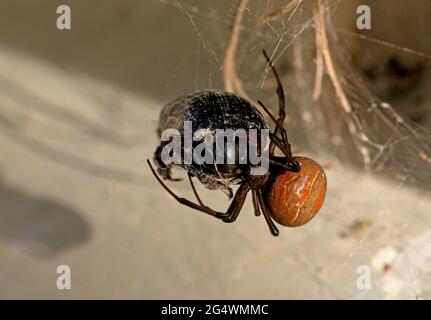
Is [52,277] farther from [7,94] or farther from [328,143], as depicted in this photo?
[328,143]

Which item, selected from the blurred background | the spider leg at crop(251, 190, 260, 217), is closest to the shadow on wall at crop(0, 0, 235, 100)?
the blurred background

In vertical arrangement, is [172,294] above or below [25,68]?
below

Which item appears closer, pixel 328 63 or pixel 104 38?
pixel 328 63

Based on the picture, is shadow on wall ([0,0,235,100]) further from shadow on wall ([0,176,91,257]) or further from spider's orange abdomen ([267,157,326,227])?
spider's orange abdomen ([267,157,326,227])

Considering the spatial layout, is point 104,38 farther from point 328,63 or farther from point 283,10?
point 283,10

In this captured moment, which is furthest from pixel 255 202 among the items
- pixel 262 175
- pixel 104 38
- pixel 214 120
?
pixel 104 38

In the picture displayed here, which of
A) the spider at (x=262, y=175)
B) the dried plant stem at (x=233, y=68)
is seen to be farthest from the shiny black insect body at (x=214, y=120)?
the dried plant stem at (x=233, y=68)
